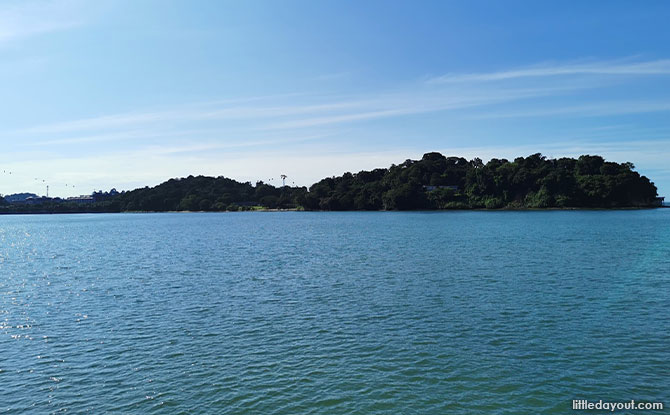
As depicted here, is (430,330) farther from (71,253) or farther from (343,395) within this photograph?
(71,253)

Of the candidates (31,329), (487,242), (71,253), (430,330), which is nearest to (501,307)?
(430,330)

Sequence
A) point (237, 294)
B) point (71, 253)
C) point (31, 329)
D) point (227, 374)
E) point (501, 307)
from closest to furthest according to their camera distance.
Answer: point (227, 374)
point (31, 329)
point (501, 307)
point (237, 294)
point (71, 253)

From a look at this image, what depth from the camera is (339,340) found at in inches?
827

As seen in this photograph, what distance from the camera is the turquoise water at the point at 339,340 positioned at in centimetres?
1522

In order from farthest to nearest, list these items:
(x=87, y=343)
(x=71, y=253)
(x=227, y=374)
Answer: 1. (x=71, y=253)
2. (x=87, y=343)
3. (x=227, y=374)

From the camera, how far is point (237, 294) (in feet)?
105

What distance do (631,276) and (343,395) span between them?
3153 cm

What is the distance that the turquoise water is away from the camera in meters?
15.2

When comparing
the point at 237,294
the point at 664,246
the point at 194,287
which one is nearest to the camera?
the point at 237,294

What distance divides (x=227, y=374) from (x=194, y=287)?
63.5ft

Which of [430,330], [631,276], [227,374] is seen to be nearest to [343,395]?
[227,374]

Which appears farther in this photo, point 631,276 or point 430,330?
point 631,276

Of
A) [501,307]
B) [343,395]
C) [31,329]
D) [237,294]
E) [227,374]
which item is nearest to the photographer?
[343,395]

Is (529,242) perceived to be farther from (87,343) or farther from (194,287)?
(87,343)
